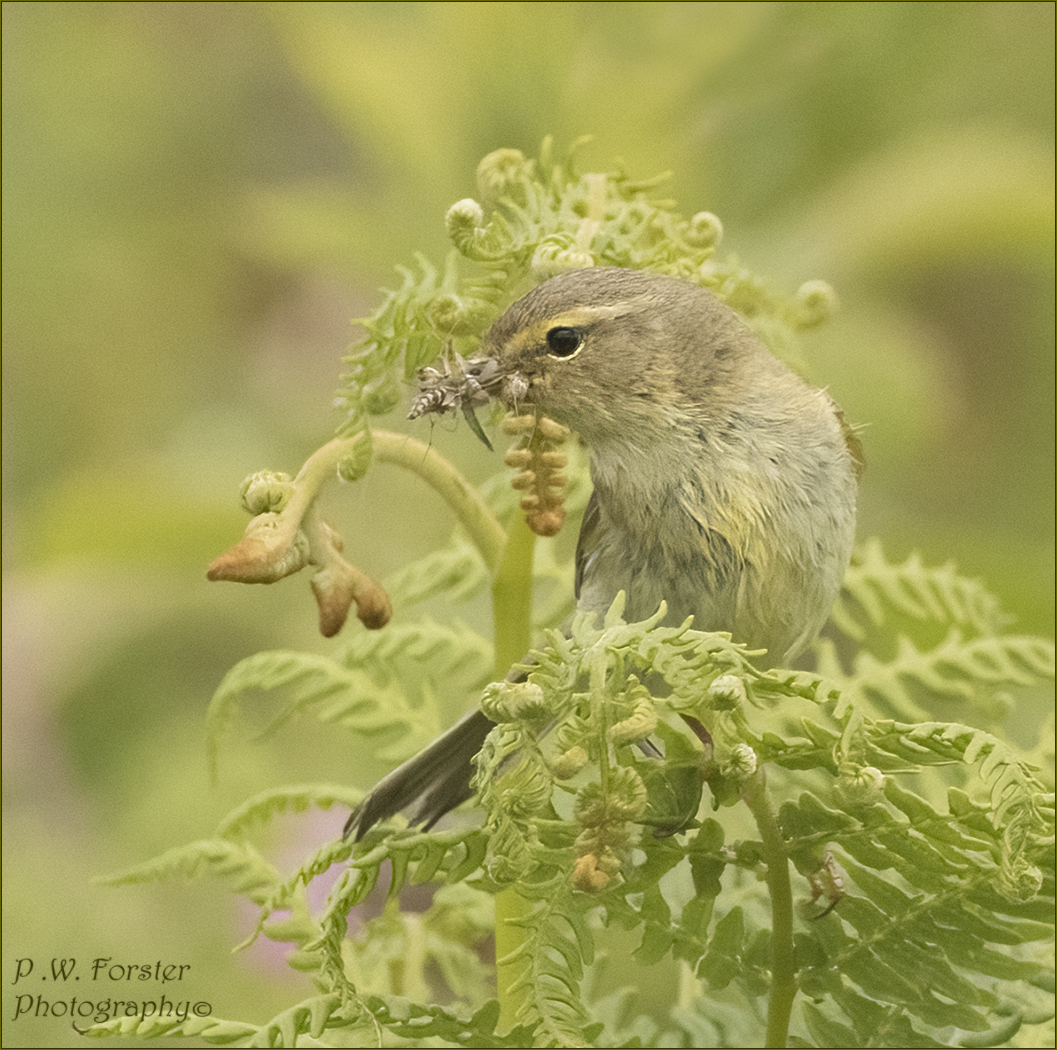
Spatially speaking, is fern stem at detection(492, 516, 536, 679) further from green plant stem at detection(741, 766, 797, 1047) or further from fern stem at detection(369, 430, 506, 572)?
green plant stem at detection(741, 766, 797, 1047)

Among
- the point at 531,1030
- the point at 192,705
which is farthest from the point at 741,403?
the point at 192,705

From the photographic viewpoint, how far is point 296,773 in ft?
7.85

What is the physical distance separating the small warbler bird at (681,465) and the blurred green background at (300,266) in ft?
3.48

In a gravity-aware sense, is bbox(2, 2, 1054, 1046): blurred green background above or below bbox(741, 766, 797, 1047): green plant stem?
above

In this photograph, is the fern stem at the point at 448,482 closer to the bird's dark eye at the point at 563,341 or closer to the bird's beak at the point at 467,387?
the bird's beak at the point at 467,387

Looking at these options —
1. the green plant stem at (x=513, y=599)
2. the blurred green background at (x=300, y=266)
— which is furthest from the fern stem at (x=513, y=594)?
the blurred green background at (x=300, y=266)

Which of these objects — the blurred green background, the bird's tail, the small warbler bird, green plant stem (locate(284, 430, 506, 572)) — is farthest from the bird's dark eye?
the blurred green background

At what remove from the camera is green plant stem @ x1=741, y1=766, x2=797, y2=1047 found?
1.03 meters

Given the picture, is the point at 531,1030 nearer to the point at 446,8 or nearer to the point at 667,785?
the point at 667,785

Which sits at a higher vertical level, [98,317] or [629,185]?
[98,317]

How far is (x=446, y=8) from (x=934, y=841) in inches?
89.4

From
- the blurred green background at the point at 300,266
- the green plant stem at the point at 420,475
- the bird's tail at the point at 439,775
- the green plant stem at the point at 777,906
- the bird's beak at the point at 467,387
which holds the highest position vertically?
the blurred green background at the point at 300,266

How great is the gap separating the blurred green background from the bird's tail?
0.99 metres

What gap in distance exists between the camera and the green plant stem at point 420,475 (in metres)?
1.06
